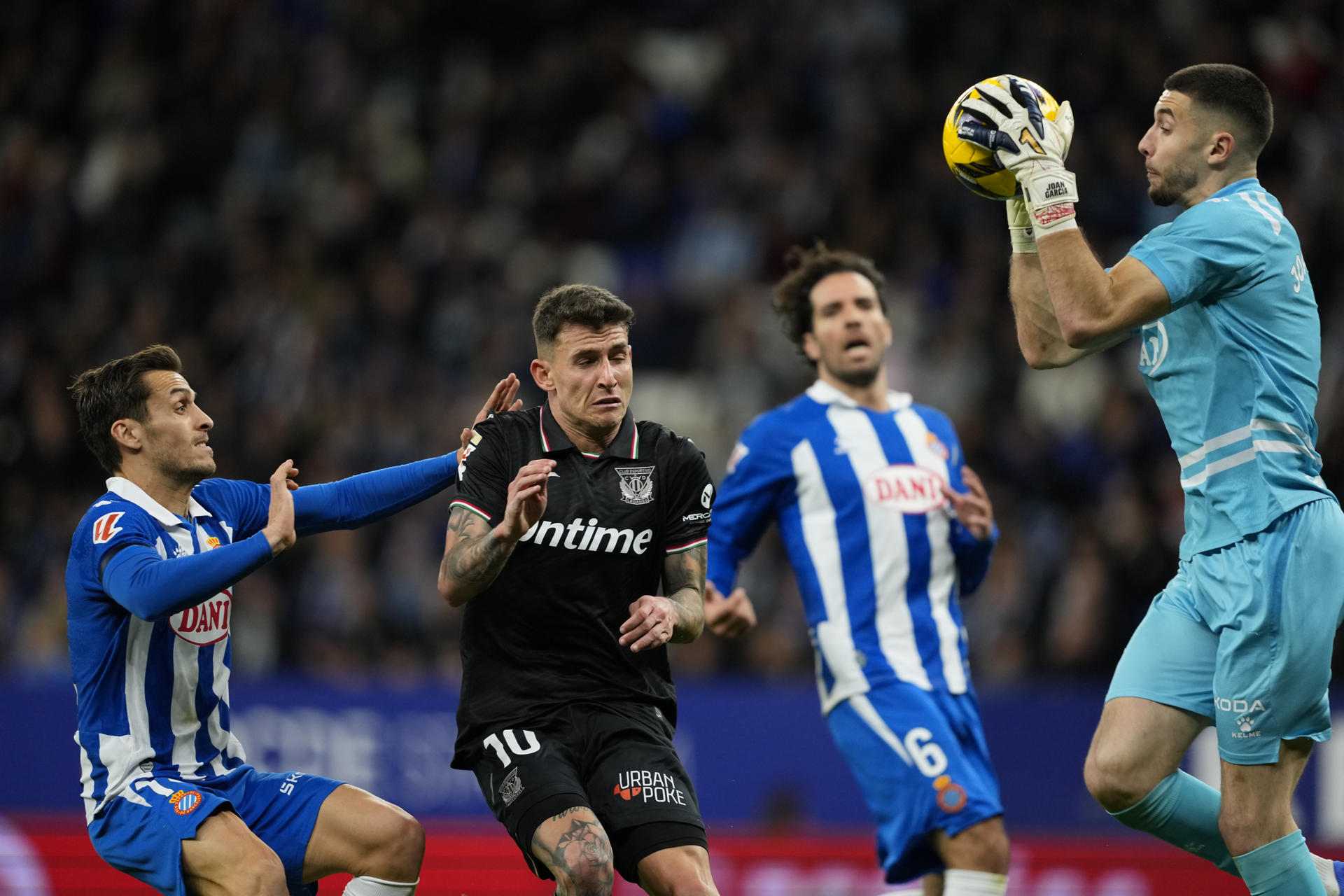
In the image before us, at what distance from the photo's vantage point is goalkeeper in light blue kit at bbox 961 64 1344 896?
14.0 feet

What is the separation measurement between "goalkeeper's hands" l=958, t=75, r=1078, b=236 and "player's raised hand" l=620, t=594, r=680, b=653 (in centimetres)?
156

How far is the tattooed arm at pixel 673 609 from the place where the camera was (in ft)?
14.5

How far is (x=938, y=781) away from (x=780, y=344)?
7.10m

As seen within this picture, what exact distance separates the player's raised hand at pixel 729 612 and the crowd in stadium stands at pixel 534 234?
4.30 m

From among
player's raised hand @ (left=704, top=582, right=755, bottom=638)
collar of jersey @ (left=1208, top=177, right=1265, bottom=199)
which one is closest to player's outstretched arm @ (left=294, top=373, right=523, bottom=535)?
player's raised hand @ (left=704, top=582, right=755, bottom=638)

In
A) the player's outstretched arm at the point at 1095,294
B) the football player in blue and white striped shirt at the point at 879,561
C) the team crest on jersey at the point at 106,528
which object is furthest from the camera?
the football player in blue and white striped shirt at the point at 879,561

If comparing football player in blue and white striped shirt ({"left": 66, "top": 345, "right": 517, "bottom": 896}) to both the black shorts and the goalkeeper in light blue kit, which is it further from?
the goalkeeper in light blue kit

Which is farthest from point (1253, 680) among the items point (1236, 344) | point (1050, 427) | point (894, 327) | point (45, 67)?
point (45, 67)

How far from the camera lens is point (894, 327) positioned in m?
12.3

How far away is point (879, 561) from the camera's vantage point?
6031 mm

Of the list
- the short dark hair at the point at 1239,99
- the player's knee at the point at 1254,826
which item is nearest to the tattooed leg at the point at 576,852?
the player's knee at the point at 1254,826

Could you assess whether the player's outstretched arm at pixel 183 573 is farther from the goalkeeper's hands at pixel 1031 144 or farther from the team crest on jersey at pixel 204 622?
the goalkeeper's hands at pixel 1031 144

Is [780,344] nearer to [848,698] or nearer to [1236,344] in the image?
[848,698]

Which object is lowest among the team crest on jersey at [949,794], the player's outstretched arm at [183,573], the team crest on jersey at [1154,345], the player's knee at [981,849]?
the player's knee at [981,849]
